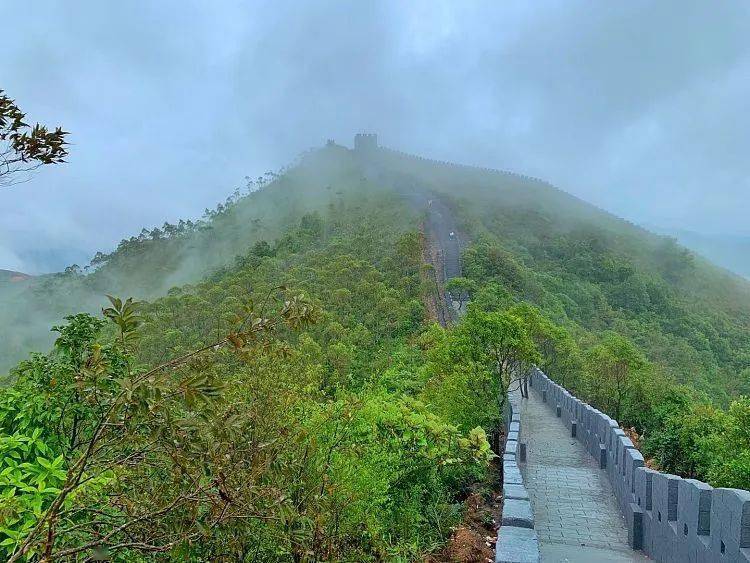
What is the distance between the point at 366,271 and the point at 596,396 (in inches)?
672

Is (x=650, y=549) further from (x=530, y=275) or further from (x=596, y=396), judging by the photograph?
(x=530, y=275)

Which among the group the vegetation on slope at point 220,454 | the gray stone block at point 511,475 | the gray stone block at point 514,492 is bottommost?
the gray stone block at point 514,492

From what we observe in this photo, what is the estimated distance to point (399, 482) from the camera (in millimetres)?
7176

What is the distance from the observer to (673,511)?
7.42 m

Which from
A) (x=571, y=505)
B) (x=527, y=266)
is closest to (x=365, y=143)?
(x=527, y=266)

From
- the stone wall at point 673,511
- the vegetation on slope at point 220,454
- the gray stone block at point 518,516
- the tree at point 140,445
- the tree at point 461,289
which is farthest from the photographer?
the tree at point 461,289

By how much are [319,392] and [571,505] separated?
6069mm

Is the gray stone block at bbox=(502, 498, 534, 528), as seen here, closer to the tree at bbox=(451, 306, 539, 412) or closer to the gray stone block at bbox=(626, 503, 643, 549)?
the gray stone block at bbox=(626, 503, 643, 549)

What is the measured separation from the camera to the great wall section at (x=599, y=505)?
551 cm

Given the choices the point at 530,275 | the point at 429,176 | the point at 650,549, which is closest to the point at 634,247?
the point at 530,275

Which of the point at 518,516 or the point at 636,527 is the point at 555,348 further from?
the point at 518,516

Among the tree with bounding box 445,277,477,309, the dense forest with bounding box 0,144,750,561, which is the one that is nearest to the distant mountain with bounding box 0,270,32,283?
the dense forest with bounding box 0,144,750,561

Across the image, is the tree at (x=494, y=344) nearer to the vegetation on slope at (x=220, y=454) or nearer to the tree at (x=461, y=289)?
the vegetation on slope at (x=220, y=454)

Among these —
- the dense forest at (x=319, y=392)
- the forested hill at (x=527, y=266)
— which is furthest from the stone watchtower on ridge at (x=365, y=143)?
the dense forest at (x=319, y=392)
